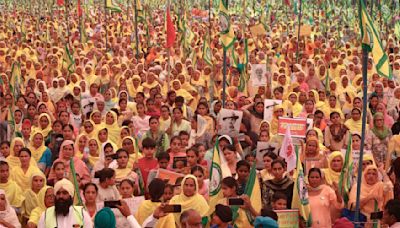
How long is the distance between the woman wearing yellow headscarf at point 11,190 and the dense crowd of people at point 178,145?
1cm

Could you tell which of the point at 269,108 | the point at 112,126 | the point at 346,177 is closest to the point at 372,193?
the point at 346,177

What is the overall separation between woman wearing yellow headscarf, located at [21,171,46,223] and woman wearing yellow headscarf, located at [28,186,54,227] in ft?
0.21

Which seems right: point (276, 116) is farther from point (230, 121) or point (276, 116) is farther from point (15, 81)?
point (15, 81)

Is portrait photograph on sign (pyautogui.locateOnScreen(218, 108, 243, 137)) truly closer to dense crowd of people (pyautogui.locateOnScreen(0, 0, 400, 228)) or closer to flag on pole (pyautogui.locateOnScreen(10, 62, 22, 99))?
dense crowd of people (pyautogui.locateOnScreen(0, 0, 400, 228))

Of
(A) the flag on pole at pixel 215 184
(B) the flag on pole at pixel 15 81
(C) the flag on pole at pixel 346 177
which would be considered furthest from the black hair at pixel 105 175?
(B) the flag on pole at pixel 15 81

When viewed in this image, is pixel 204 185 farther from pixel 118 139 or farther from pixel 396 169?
pixel 118 139

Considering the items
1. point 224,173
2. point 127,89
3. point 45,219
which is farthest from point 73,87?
point 45,219

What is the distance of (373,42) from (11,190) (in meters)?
3.70

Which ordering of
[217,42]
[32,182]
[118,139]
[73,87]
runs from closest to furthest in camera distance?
[32,182] → [118,139] → [73,87] → [217,42]

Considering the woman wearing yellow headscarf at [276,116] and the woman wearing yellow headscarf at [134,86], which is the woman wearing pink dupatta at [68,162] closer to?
the woman wearing yellow headscarf at [276,116]

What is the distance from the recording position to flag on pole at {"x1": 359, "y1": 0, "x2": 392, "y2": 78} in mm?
7234

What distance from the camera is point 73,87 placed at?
14.8 m

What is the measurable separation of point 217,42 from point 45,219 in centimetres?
1745

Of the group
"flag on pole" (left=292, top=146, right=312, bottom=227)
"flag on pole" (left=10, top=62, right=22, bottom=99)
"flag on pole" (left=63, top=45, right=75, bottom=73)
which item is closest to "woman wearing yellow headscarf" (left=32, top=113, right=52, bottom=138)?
"flag on pole" (left=10, top=62, right=22, bottom=99)
